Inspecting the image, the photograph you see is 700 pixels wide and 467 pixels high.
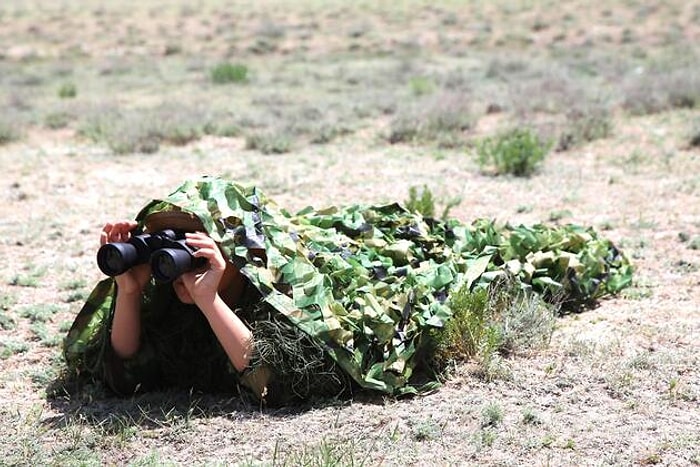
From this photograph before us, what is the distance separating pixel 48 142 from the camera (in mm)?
10586

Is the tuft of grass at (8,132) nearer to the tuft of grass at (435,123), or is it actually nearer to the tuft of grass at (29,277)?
the tuft of grass at (435,123)

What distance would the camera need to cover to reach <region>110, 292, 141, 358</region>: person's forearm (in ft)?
13.1

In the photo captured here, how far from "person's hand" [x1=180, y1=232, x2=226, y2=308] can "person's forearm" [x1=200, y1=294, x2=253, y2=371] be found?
1.4 inches

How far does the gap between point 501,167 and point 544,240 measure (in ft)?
11.9

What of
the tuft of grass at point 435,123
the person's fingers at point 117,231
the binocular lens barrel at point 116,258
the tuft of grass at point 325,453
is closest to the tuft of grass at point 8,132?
the tuft of grass at point 435,123

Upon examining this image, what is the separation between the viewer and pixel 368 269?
4617 millimetres

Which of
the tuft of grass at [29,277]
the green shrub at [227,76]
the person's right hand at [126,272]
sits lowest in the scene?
the green shrub at [227,76]

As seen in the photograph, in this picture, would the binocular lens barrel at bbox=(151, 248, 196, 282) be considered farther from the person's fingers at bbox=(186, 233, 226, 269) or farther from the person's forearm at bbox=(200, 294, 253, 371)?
the person's forearm at bbox=(200, 294, 253, 371)

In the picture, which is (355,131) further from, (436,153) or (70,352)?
(70,352)

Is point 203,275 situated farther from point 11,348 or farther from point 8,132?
point 8,132

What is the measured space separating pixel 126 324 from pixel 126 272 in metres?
0.26

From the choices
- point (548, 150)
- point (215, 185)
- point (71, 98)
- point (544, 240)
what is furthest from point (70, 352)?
point (71, 98)

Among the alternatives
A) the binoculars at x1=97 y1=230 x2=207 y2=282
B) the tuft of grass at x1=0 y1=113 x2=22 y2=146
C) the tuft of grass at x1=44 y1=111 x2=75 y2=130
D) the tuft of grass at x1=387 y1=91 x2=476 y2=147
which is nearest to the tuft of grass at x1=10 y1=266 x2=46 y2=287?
the binoculars at x1=97 y1=230 x2=207 y2=282

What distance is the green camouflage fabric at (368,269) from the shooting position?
402 cm
